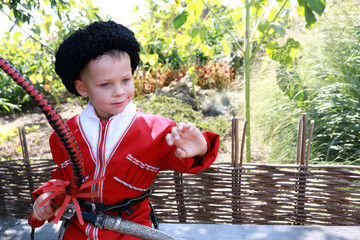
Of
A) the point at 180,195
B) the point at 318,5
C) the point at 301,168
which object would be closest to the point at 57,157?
the point at 180,195

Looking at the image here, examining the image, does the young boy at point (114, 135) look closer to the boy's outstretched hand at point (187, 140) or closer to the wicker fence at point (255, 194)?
the boy's outstretched hand at point (187, 140)

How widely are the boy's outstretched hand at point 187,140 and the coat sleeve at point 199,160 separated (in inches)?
1.7

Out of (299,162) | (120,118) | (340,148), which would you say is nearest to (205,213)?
(299,162)

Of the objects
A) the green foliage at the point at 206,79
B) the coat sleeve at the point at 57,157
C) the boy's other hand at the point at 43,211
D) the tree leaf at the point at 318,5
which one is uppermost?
the tree leaf at the point at 318,5

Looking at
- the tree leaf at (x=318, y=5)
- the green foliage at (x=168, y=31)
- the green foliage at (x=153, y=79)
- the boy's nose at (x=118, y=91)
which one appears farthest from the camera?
Answer: the green foliage at (x=153, y=79)

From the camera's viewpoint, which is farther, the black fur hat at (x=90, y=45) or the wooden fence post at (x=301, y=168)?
the wooden fence post at (x=301, y=168)

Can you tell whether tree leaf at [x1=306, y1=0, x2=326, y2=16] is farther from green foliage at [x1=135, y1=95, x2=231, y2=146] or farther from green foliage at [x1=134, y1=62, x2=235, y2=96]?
green foliage at [x1=134, y1=62, x2=235, y2=96]

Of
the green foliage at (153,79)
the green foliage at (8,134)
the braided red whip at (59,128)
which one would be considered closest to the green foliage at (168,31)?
the green foliage at (153,79)

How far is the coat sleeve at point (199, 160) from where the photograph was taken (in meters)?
1.30

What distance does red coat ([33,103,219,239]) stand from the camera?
1.34 meters

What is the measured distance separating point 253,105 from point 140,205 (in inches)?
118

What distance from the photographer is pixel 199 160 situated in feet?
4.37

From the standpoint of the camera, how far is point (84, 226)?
1.36 m

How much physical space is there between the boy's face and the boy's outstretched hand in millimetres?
273
